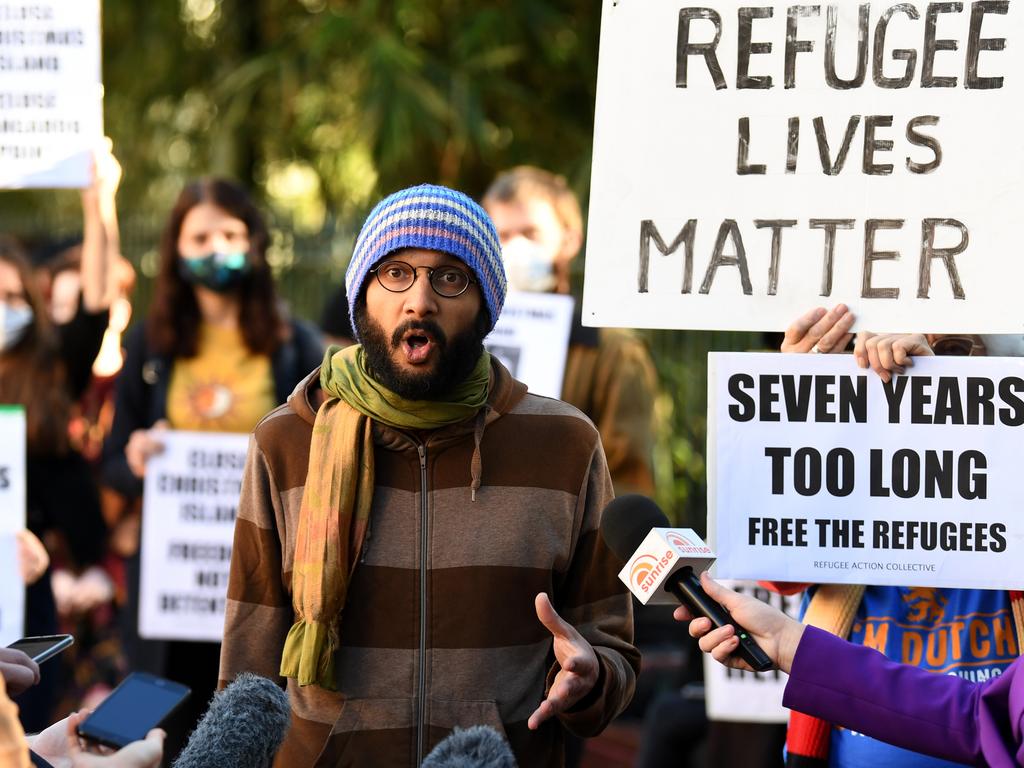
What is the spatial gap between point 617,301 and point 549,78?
30.9ft

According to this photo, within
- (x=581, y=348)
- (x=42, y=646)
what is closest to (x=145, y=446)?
(x=581, y=348)

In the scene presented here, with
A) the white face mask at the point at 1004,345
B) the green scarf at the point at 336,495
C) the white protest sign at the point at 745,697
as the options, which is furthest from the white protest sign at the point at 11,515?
the white face mask at the point at 1004,345

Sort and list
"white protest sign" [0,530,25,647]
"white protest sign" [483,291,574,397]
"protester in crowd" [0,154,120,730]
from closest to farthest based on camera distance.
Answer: "white protest sign" [0,530,25,647], "white protest sign" [483,291,574,397], "protester in crowd" [0,154,120,730]

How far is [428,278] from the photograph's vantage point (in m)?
3.36

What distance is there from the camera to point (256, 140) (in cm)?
1422

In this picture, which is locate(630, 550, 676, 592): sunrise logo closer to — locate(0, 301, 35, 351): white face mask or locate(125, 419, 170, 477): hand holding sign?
locate(125, 419, 170, 477): hand holding sign

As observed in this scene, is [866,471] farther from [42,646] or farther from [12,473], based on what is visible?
[12,473]

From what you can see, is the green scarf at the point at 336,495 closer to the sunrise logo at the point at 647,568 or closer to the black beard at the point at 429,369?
the black beard at the point at 429,369

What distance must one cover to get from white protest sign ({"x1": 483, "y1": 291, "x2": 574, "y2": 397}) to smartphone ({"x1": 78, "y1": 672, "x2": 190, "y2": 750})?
9.74 feet

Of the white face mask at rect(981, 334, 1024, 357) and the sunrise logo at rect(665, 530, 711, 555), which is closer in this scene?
the sunrise logo at rect(665, 530, 711, 555)

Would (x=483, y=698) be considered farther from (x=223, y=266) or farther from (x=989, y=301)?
(x=223, y=266)

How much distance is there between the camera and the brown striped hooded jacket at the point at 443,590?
328 centimetres

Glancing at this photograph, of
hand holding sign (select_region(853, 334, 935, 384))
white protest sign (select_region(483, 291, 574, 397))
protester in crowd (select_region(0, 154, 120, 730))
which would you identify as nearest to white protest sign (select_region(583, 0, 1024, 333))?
hand holding sign (select_region(853, 334, 935, 384))

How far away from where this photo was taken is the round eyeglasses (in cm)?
337
